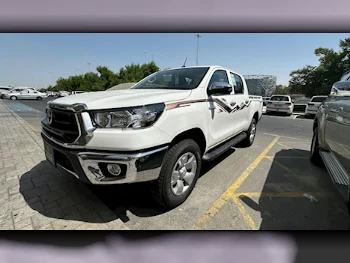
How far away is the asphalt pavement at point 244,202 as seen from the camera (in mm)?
2207

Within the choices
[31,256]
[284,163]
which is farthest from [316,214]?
[31,256]

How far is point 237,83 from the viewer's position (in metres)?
4.04

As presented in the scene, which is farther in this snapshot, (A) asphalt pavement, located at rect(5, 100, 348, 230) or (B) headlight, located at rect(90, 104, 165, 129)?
(A) asphalt pavement, located at rect(5, 100, 348, 230)

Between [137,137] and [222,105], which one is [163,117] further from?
[222,105]

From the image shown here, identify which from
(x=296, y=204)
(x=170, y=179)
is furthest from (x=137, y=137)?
(x=296, y=204)

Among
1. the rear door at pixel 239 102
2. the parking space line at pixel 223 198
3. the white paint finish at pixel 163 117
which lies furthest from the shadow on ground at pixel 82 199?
the rear door at pixel 239 102

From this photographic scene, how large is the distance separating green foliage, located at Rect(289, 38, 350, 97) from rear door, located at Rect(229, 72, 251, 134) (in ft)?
4.58

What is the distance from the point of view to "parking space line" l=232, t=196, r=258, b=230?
2186 millimetres

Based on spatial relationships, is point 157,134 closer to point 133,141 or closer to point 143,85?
point 133,141

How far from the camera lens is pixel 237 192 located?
2836 mm

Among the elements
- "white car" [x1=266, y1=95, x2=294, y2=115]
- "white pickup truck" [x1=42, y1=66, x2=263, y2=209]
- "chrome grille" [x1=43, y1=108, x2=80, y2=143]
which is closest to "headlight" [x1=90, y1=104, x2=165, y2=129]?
"white pickup truck" [x1=42, y1=66, x2=263, y2=209]

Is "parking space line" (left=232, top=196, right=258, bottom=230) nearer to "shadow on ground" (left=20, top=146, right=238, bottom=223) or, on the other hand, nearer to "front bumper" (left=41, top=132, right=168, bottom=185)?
"shadow on ground" (left=20, top=146, right=238, bottom=223)

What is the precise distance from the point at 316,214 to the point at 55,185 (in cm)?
356

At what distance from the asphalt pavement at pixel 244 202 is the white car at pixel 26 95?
32.0 metres
